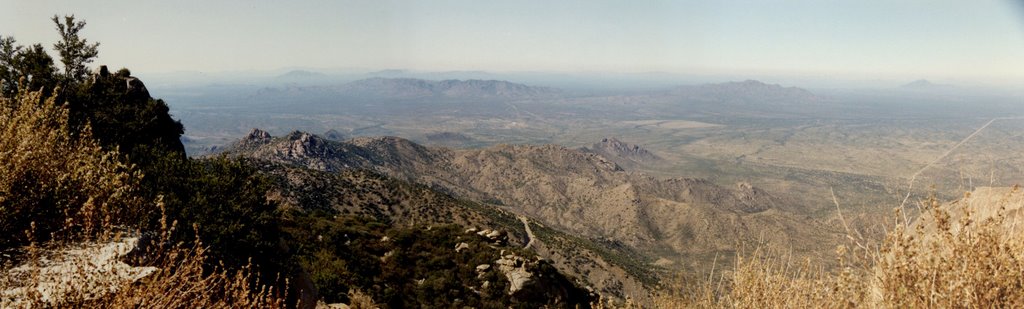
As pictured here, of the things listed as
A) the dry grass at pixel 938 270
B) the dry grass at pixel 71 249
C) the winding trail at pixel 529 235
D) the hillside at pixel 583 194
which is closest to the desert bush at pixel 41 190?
the dry grass at pixel 71 249

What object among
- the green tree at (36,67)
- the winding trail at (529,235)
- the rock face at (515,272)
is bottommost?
the winding trail at (529,235)

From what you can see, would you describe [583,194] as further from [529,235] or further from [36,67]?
[36,67]

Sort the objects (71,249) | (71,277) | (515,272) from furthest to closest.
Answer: (515,272) < (71,249) < (71,277)

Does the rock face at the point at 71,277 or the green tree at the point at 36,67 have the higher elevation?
the green tree at the point at 36,67

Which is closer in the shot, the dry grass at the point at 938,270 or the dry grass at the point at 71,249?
the dry grass at the point at 938,270

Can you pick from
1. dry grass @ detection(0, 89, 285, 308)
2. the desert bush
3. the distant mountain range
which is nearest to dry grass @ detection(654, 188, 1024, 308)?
dry grass @ detection(0, 89, 285, 308)

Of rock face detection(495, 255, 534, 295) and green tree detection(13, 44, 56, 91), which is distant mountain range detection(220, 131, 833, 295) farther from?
green tree detection(13, 44, 56, 91)

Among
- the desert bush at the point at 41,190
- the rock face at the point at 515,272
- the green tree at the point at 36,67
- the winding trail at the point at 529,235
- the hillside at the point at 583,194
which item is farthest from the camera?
the hillside at the point at 583,194

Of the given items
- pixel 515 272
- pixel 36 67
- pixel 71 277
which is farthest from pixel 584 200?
pixel 71 277

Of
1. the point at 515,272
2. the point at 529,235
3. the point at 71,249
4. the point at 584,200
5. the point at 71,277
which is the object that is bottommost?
the point at 584,200

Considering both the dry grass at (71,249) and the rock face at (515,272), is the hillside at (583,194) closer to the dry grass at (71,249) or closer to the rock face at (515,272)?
the rock face at (515,272)

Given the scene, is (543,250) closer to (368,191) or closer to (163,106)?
(368,191)

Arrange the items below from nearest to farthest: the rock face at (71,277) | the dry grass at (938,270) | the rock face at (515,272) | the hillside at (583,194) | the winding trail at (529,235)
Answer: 1. the dry grass at (938,270)
2. the rock face at (71,277)
3. the rock face at (515,272)
4. the winding trail at (529,235)
5. the hillside at (583,194)
